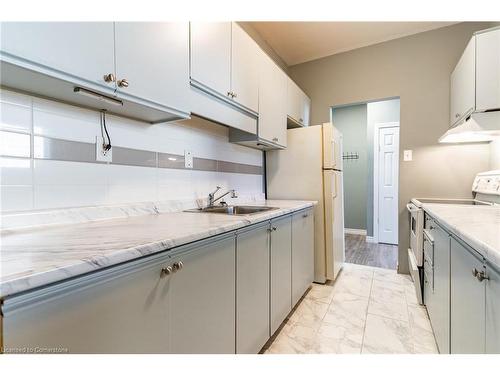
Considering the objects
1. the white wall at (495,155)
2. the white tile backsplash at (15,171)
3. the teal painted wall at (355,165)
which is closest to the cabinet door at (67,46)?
the white tile backsplash at (15,171)

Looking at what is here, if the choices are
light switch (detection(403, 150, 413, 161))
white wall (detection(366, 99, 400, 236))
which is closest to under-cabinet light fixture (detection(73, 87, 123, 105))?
light switch (detection(403, 150, 413, 161))

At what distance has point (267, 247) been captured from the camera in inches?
59.4

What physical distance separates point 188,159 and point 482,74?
2.29 meters

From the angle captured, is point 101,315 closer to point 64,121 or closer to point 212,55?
point 64,121

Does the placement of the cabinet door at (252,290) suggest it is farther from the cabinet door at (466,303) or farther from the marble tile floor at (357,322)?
the cabinet door at (466,303)

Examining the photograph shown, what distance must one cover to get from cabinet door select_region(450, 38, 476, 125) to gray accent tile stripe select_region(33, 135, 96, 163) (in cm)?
263

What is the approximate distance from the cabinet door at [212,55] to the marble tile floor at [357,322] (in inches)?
68.0

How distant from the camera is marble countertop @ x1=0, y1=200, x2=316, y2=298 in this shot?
51cm

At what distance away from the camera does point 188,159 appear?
176 cm

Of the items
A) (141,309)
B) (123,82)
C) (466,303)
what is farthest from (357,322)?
(123,82)

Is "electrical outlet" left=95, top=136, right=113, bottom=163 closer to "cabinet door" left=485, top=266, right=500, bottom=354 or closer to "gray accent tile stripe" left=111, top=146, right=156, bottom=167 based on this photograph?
"gray accent tile stripe" left=111, top=146, right=156, bottom=167

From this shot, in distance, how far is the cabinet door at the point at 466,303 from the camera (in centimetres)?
89
